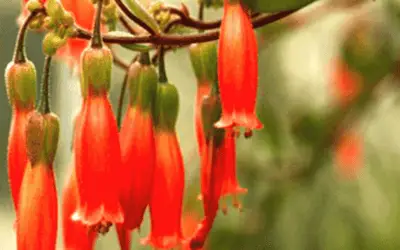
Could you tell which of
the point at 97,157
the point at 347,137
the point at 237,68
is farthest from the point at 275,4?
the point at 347,137

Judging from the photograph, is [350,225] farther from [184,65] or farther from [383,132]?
[184,65]

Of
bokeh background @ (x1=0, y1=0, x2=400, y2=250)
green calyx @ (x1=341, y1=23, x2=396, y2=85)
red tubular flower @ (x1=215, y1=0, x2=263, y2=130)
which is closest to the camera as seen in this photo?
red tubular flower @ (x1=215, y1=0, x2=263, y2=130)

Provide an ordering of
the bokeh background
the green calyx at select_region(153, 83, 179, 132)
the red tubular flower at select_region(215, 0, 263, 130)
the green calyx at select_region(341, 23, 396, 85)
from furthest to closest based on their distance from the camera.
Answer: the bokeh background
the green calyx at select_region(341, 23, 396, 85)
the green calyx at select_region(153, 83, 179, 132)
the red tubular flower at select_region(215, 0, 263, 130)

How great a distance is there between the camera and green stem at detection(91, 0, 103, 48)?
0.50 meters

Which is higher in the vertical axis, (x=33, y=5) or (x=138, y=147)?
(x=33, y=5)

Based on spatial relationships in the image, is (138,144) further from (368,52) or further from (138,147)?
(368,52)

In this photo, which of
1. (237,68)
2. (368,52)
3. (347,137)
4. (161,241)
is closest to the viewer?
(237,68)

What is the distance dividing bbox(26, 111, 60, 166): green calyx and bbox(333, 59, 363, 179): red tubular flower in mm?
479

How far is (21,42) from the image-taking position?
0.54 metres

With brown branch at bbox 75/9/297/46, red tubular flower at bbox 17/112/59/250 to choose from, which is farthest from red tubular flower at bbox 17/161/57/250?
brown branch at bbox 75/9/297/46

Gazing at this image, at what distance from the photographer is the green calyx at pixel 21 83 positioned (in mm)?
560

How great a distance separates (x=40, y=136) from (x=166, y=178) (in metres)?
0.10

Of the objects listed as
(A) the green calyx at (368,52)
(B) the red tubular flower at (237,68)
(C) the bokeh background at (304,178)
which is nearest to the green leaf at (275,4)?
(B) the red tubular flower at (237,68)

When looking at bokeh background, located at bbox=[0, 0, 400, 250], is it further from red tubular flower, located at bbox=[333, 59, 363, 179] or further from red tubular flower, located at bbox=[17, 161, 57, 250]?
red tubular flower, located at bbox=[17, 161, 57, 250]
